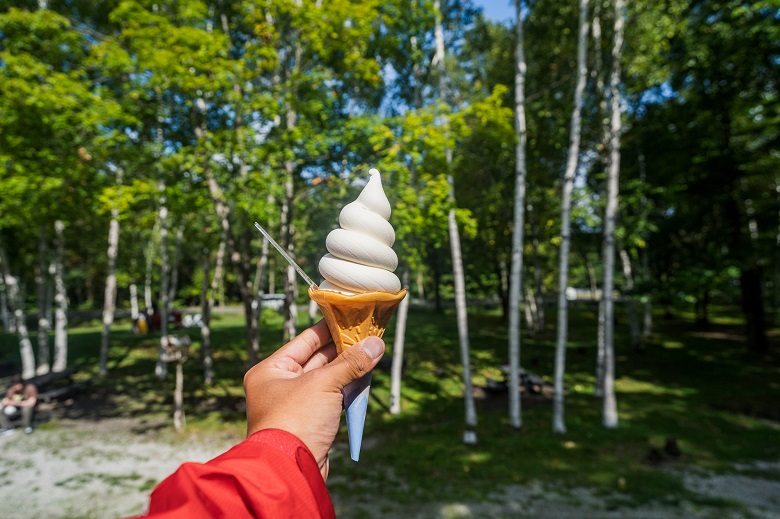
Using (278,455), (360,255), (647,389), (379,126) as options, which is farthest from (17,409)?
(647,389)

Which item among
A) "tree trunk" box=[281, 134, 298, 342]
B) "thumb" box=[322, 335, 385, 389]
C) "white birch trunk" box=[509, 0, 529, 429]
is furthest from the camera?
"white birch trunk" box=[509, 0, 529, 429]

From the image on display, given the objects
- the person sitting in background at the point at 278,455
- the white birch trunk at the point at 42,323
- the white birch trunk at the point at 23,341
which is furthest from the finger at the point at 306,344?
the white birch trunk at the point at 42,323

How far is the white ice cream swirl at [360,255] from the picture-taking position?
78.9 inches

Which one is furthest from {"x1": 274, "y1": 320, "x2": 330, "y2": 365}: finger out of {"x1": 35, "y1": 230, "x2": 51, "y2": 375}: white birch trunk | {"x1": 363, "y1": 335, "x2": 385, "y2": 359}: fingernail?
{"x1": 35, "y1": 230, "x2": 51, "y2": 375}: white birch trunk

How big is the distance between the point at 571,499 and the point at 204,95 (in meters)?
10.1

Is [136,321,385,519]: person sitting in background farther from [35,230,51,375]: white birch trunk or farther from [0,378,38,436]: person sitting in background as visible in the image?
[35,230,51,375]: white birch trunk

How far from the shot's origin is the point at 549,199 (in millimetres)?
18812

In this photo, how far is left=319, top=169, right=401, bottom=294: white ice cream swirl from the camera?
2.00 meters

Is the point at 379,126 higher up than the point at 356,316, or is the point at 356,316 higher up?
the point at 379,126

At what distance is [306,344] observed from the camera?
1992mm

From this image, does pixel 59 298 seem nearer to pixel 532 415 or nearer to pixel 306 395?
pixel 532 415

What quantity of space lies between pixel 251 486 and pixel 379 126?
25.3 ft

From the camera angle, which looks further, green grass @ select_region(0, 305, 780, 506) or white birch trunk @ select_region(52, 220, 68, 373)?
white birch trunk @ select_region(52, 220, 68, 373)

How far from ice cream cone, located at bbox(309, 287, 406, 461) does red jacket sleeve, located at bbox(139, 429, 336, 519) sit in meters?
0.57
